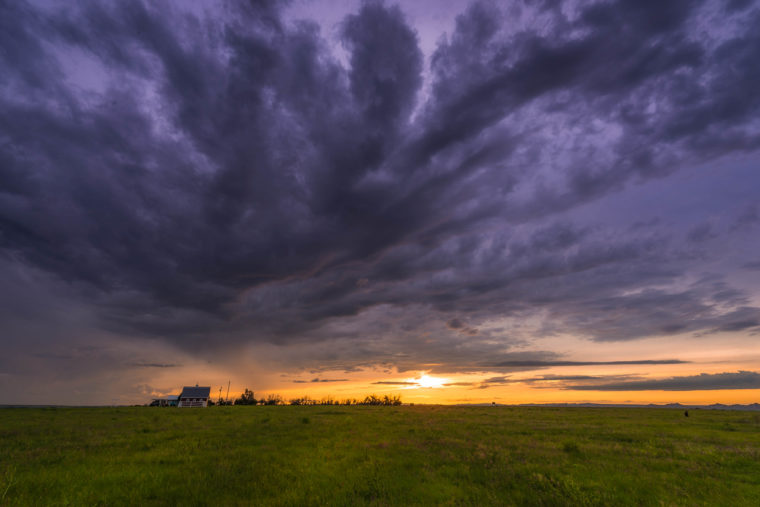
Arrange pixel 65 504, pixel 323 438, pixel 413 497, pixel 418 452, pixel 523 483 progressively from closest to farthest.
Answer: pixel 65 504
pixel 413 497
pixel 523 483
pixel 418 452
pixel 323 438

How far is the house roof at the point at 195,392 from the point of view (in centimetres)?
11719

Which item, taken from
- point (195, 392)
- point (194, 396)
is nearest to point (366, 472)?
point (194, 396)

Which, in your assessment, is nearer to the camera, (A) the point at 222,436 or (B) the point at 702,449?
(B) the point at 702,449

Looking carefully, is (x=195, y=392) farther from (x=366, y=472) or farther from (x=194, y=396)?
(x=366, y=472)

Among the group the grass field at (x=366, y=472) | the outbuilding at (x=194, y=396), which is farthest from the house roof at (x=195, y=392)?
the grass field at (x=366, y=472)

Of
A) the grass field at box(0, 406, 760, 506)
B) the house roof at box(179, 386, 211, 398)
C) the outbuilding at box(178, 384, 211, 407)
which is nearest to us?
the grass field at box(0, 406, 760, 506)

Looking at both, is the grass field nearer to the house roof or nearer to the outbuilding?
the outbuilding

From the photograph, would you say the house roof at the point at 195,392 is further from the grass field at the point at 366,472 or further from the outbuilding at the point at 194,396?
the grass field at the point at 366,472

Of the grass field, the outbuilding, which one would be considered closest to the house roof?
the outbuilding

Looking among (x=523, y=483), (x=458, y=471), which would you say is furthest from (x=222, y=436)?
(x=523, y=483)

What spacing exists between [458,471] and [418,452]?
4.84 metres

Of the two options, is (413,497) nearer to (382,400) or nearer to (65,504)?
(65,504)

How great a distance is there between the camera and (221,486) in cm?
1332

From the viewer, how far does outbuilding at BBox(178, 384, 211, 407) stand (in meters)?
115
